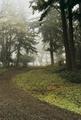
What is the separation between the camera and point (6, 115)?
11.3m

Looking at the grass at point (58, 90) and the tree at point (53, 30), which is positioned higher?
the tree at point (53, 30)

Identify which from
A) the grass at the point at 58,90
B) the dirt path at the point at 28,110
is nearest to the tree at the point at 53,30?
the grass at the point at 58,90

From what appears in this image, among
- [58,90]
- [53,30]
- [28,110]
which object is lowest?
[28,110]

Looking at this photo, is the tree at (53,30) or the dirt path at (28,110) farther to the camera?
the tree at (53,30)

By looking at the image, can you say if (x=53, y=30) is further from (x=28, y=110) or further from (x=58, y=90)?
(x=28, y=110)

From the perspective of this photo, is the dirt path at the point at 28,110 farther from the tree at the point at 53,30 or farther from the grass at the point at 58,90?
the tree at the point at 53,30

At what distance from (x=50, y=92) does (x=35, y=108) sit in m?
4.83

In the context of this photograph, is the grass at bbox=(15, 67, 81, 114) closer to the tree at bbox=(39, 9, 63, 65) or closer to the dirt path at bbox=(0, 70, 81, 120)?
the dirt path at bbox=(0, 70, 81, 120)

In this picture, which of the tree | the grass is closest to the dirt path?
the grass

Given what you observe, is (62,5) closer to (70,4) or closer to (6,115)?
(70,4)

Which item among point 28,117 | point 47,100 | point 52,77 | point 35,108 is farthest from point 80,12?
point 28,117

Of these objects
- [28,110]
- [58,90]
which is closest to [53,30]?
[58,90]

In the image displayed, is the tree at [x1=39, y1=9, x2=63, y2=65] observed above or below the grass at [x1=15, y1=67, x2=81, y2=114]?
above

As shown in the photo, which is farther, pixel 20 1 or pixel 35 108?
pixel 20 1
